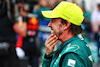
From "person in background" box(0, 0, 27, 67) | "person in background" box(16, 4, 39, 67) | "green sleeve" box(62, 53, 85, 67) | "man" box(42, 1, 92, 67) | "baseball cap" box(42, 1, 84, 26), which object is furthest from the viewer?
"person in background" box(16, 4, 39, 67)

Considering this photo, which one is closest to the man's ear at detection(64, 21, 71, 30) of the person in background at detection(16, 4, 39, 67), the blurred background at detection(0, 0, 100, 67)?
the blurred background at detection(0, 0, 100, 67)

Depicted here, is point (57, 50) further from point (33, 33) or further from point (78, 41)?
point (33, 33)

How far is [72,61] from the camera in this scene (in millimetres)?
2012

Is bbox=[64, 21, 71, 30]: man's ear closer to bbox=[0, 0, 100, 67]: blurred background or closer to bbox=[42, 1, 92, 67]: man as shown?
bbox=[42, 1, 92, 67]: man

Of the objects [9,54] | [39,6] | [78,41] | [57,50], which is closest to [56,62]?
[57,50]

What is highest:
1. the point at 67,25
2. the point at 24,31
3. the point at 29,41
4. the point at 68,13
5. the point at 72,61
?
the point at 24,31

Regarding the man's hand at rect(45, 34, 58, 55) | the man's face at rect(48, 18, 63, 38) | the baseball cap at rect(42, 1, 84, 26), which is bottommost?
the man's hand at rect(45, 34, 58, 55)

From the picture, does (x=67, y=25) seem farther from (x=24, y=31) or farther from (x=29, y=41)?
(x=29, y=41)

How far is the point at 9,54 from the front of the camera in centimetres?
427

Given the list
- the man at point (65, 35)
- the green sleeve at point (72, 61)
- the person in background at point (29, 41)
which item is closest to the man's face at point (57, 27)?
the man at point (65, 35)

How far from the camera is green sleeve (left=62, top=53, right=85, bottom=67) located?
2008 mm

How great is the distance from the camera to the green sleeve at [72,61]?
2.01m

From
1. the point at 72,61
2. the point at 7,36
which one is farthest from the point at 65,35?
the point at 7,36

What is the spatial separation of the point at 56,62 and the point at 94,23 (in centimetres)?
621
